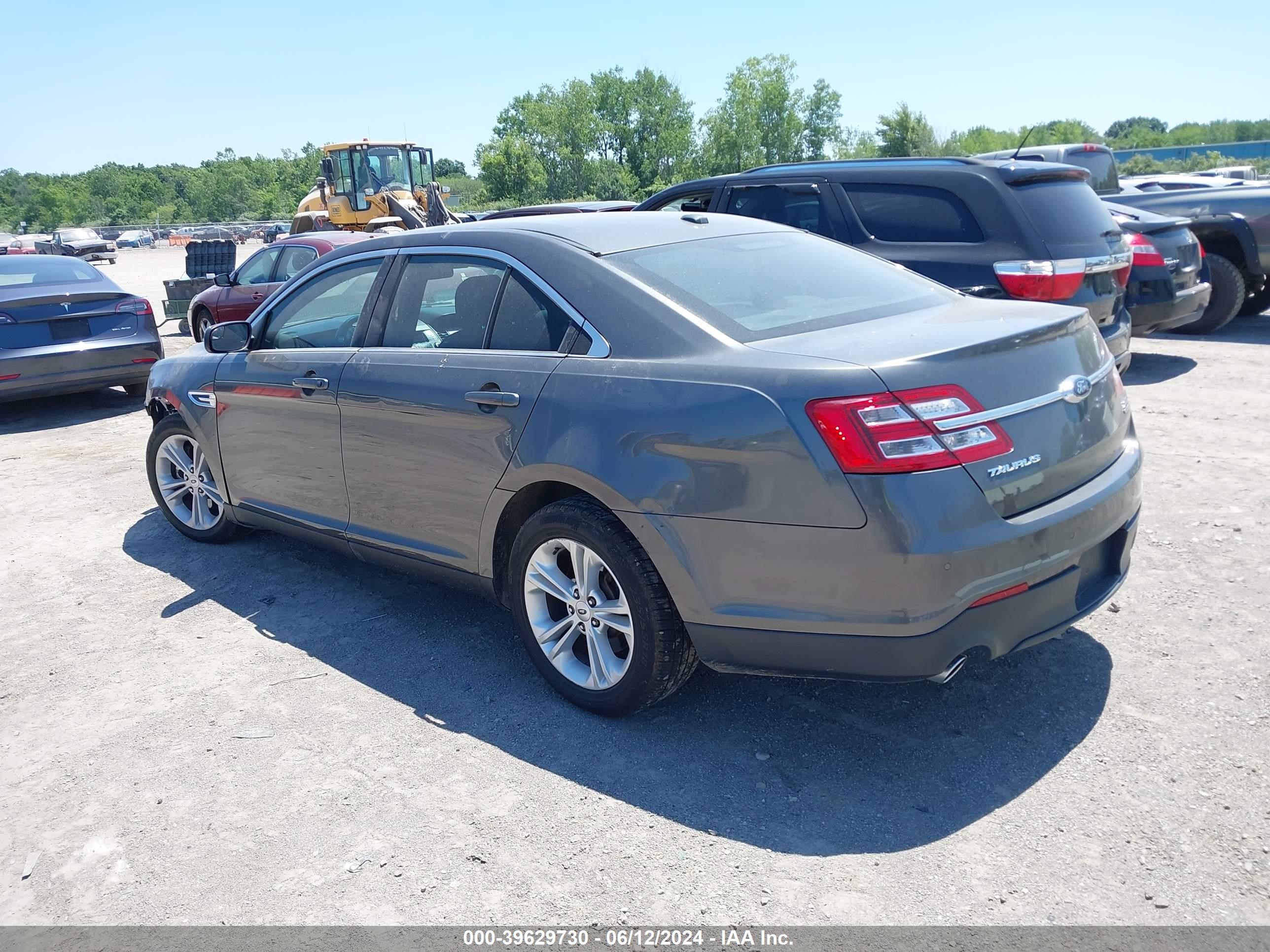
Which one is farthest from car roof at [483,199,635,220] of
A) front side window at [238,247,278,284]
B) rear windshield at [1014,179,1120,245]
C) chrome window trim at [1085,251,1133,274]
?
chrome window trim at [1085,251,1133,274]

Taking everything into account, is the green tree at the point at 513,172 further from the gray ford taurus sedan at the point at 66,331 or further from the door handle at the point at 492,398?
the door handle at the point at 492,398

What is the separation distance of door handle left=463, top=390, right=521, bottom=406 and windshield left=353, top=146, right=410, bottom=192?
25.0 meters

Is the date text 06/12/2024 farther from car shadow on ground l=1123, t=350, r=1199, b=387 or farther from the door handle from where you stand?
car shadow on ground l=1123, t=350, r=1199, b=387

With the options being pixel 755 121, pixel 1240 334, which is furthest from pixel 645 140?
pixel 1240 334

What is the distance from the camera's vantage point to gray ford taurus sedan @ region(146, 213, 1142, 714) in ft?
9.28

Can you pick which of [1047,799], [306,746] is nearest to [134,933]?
[306,746]

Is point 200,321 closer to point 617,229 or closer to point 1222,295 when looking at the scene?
point 617,229

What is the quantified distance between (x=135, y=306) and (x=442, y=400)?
24.1 ft

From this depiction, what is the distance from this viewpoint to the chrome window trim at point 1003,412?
9.25 feet

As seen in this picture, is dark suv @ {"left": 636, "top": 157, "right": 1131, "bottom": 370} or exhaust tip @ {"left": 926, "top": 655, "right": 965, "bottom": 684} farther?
dark suv @ {"left": 636, "top": 157, "right": 1131, "bottom": 370}

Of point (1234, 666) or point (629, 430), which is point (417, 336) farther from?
point (1234, 666)

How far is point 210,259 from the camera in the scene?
63.0 ft

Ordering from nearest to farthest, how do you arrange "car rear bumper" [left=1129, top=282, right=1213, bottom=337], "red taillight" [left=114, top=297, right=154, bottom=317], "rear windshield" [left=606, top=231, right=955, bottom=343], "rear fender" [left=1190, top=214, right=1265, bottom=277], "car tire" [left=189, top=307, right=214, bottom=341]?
"rear windshield" [left=606, top=231, right=955, bottom=343]
"car rear bumper" [left=1129, top=282, right=1213, bottom=337]
"red taillight" [left=114, top=297, right=154, bottom=317]
"rear fender" [left=1190, top=214, right=1265, bottom=277]
"car tire" [left=189, top=307, right=214, bottom=341]

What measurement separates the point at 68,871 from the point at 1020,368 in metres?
3.20
